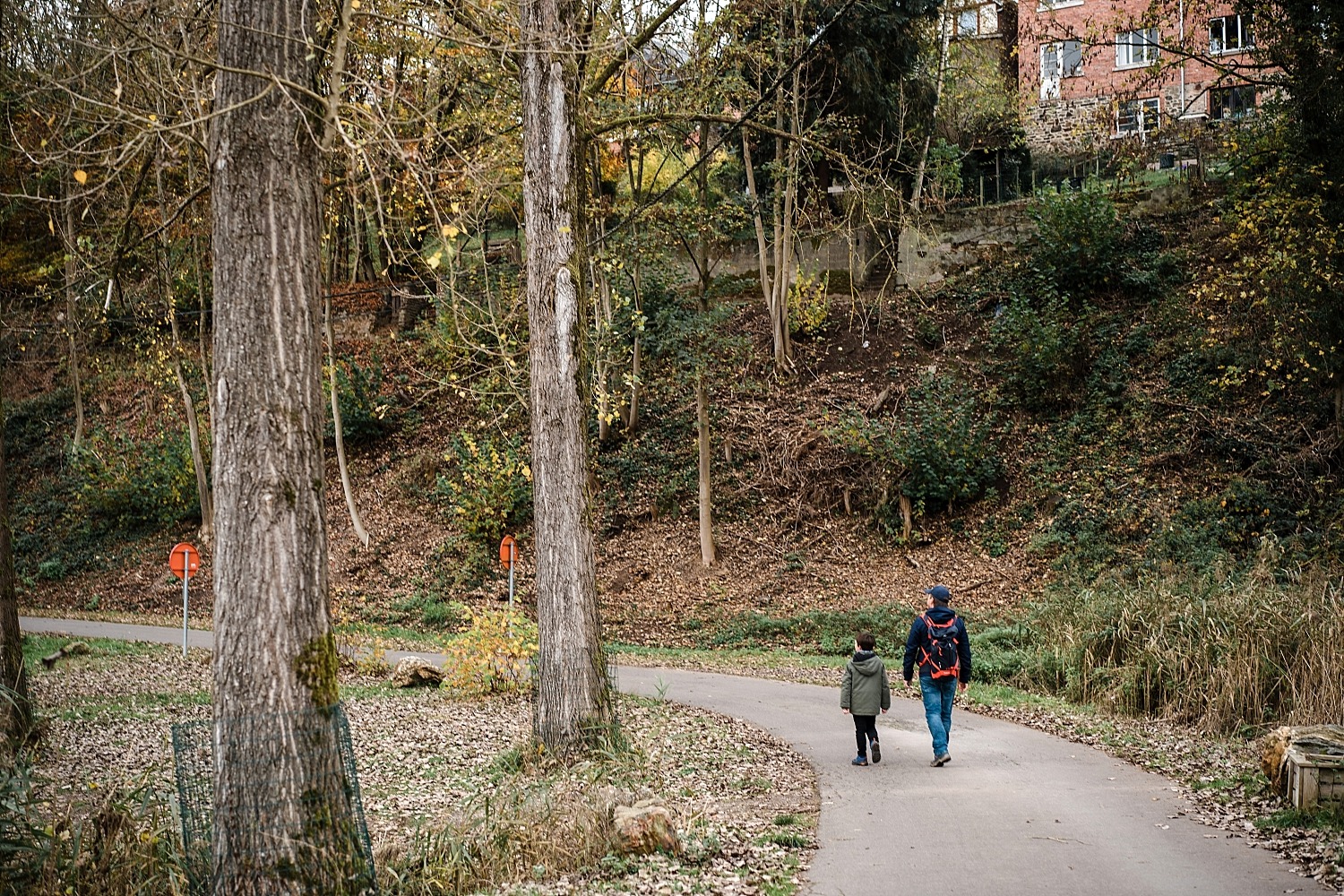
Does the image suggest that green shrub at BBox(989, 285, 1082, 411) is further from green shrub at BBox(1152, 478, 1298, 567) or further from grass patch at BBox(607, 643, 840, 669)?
grass patch at BBox(607, 643, 840, 669)

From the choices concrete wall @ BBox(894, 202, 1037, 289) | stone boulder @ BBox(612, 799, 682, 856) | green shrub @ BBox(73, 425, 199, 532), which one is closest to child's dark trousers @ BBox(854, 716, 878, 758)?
stone boulder @ BBox(612, 799, 682, 856)

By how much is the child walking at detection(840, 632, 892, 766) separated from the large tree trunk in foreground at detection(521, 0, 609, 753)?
2.51 m

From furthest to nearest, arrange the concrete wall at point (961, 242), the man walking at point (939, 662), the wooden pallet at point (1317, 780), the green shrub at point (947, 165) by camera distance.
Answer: the concrete wall at point (961, 242), the green shrub at point (947, 165), the man walking at point (939, 662), the wooden pallet at point (1317, 780)

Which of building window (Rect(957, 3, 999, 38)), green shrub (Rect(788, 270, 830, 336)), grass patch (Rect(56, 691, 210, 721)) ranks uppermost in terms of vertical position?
building window (Rect(957, 3, 999, 38))

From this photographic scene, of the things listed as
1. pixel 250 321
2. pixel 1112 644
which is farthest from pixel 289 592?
pixel 1112 644

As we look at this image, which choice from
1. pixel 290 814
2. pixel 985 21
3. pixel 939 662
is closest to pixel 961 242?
pixel 985 21

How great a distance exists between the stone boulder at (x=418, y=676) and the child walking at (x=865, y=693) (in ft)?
24.8

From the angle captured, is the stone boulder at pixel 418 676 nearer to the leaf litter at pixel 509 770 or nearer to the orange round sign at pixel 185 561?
the leaf litter at pixel 509 770

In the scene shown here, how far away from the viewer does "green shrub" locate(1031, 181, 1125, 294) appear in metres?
27.8

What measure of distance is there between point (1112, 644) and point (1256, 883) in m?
7.28

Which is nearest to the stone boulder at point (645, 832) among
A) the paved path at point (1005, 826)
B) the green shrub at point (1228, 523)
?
the paved path at point (1005, 826)

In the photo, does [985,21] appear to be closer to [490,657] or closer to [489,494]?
[489,494]

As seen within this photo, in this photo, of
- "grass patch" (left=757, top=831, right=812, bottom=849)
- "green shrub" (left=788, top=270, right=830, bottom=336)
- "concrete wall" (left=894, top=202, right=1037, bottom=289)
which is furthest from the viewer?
"concrete wall" (left=894, top=202, right=1037, bottom=289)

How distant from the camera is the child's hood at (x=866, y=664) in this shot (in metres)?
10.5
